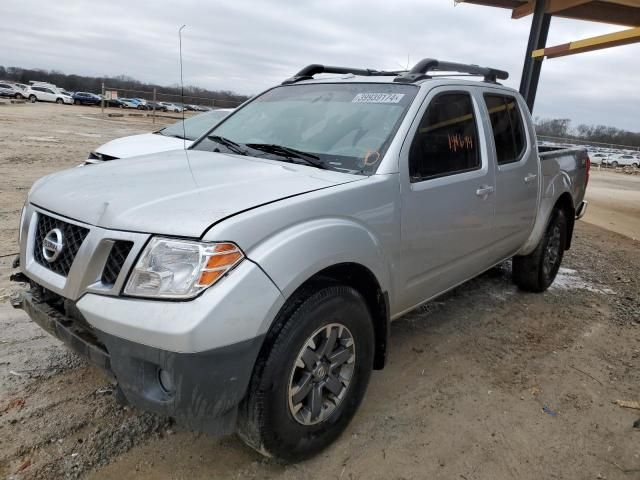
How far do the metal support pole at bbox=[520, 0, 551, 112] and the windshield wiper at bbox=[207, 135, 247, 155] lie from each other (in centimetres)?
915

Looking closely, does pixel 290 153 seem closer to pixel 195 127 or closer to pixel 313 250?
pixel 313 250

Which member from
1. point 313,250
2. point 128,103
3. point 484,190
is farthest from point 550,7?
point 128,103

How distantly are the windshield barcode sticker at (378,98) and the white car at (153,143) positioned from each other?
123 inches

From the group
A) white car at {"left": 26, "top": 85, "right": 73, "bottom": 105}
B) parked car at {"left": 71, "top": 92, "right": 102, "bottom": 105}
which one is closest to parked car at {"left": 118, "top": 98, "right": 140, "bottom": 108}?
parked car at {"left": 71, "top": 92, "right": 102, "bottom": 105}

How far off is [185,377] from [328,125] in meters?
1.85

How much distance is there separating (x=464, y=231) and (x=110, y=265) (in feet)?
7.43

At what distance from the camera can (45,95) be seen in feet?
169

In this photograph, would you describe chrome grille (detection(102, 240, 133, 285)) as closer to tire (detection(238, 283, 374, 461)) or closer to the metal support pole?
tire (detection(238, 283, 374, 461))

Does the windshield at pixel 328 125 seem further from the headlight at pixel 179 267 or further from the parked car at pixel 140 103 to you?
the parked car at pixel 140 103

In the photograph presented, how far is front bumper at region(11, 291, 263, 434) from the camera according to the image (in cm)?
190

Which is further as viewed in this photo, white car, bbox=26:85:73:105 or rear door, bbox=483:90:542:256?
white car, bbox=26:85:73:105

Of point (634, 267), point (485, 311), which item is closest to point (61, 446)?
point (485, 311)

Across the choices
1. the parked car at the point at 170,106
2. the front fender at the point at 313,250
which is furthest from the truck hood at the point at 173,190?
the parked car at the point at 170,106

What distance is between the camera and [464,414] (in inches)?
118
